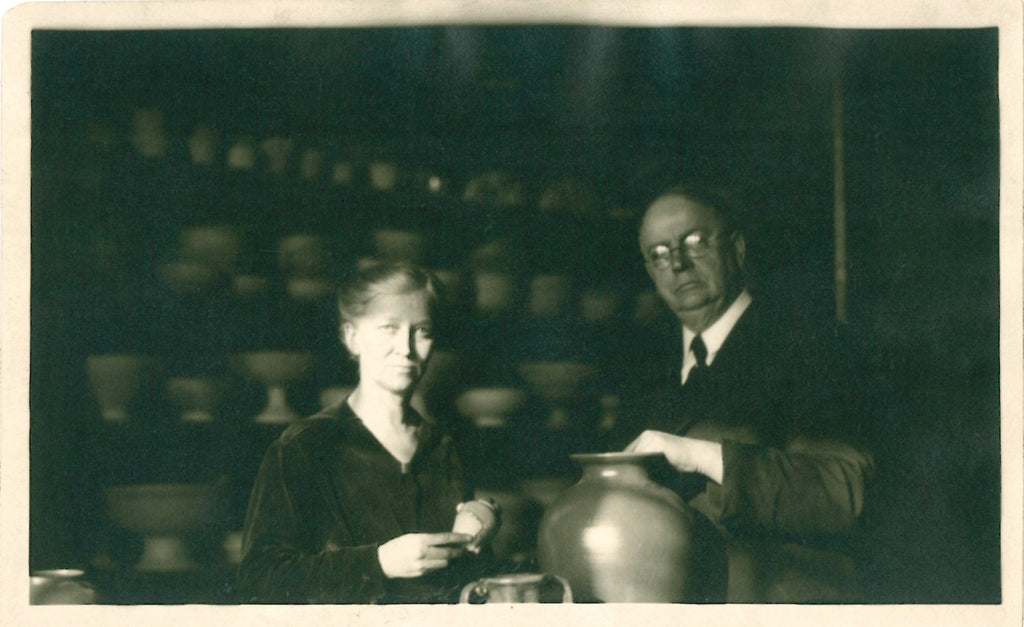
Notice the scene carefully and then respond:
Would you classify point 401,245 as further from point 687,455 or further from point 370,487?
point 687,455

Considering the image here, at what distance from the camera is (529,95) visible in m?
2.37

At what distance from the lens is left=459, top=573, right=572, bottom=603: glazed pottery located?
7.34 feet

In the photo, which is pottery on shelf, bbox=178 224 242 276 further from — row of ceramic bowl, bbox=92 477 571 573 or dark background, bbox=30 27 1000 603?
row of ceramic bowl, bbox=92 477 571 573

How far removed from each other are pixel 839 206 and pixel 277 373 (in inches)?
59.0

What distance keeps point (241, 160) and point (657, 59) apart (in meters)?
1.10

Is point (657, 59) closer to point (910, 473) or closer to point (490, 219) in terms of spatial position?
point (490, 219)

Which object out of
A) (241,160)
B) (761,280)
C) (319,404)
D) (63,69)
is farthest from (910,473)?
(63,69)

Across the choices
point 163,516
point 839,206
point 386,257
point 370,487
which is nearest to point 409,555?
point 370,487

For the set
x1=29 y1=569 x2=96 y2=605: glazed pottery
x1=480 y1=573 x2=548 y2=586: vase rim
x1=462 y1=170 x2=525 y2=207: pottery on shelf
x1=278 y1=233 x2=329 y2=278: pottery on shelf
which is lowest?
x1=29 y1=569 x2=96 y2=605: glazed pottery

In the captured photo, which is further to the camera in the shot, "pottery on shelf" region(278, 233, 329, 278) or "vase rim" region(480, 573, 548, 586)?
"pottery on shelf" region(278, 233, 329, 278)

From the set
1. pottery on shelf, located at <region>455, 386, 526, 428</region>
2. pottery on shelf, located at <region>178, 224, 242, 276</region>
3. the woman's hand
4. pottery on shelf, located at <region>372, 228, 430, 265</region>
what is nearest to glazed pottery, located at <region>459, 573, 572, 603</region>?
the woman's hand

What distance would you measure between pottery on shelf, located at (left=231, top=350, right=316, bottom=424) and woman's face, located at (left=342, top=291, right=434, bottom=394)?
13 cm

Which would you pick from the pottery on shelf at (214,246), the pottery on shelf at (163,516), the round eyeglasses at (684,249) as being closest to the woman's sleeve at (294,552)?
the pottery on shelf at (163,516)

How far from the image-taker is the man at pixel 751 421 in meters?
2.30
